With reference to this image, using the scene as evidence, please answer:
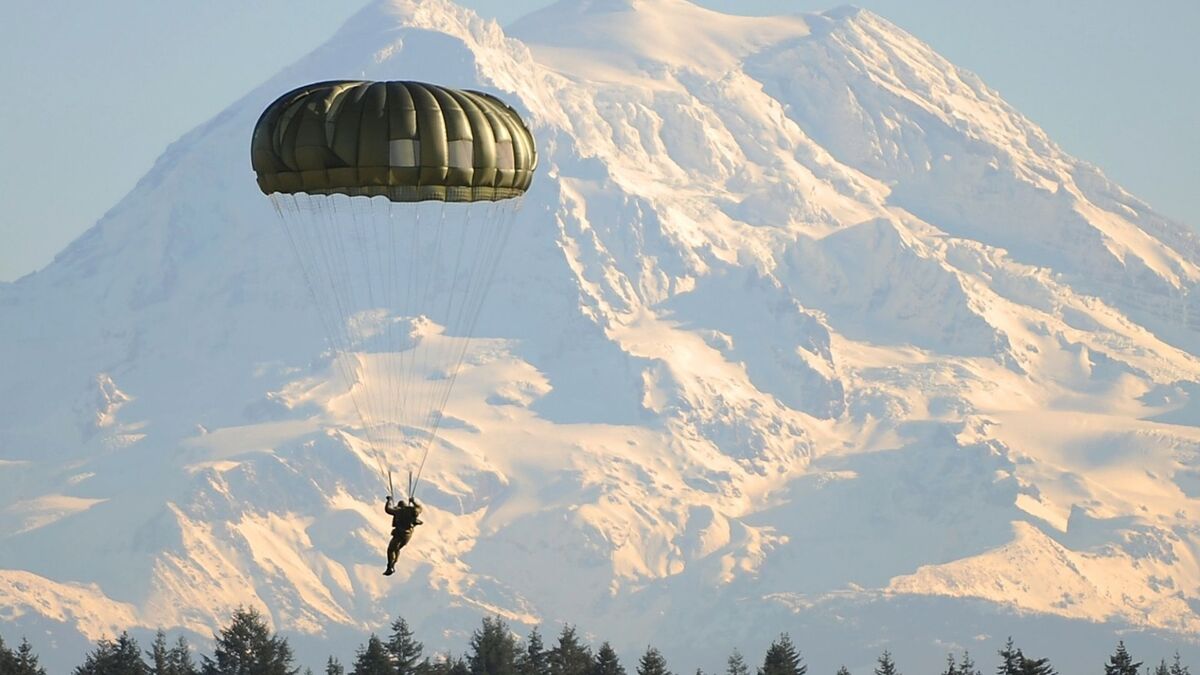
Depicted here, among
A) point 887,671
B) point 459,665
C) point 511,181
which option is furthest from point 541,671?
point 511,181

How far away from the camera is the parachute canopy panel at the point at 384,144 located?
9594 cm

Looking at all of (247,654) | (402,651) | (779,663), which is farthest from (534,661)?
(779,663)

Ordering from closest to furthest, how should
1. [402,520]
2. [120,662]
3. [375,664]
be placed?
[402,520]
[375,664]
[120,662]

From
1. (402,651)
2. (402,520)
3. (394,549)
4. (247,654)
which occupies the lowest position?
(394,549)

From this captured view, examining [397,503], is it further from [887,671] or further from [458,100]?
[887,671]

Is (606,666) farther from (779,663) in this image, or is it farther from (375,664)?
(375,664)

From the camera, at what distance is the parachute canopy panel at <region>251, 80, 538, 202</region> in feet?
315

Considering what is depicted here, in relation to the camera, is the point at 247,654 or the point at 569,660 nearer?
the point at 247,654

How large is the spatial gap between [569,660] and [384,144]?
171 ft

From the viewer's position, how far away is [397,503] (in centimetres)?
9456

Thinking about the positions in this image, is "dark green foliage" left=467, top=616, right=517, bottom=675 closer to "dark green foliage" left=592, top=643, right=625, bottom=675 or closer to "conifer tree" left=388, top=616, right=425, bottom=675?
"conifer tree" left=388, top=616, right=425, bottom=675

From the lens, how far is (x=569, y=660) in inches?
5659

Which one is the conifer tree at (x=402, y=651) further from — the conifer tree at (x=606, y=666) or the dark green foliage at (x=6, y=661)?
the dark green foliage at (x=6, y=661)

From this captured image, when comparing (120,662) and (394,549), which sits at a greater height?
(120,662)
